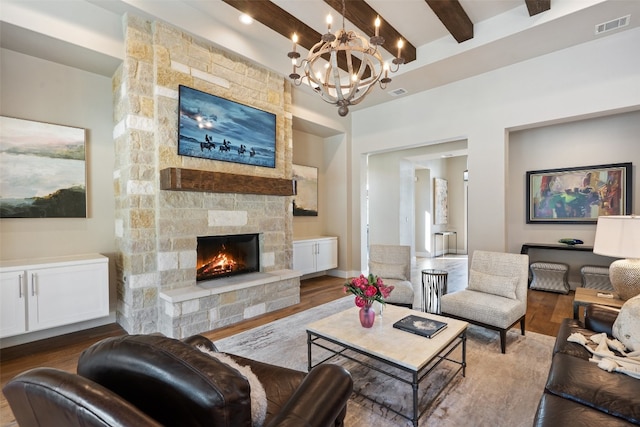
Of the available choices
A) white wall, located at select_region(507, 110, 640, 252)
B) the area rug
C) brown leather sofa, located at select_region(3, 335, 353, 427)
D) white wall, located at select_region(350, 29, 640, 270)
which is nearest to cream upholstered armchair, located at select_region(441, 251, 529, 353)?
the area rug

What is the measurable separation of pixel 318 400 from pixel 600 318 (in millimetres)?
2234

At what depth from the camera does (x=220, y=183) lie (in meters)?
3.58

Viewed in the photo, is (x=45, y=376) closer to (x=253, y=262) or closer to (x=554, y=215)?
(x=253, y=262)

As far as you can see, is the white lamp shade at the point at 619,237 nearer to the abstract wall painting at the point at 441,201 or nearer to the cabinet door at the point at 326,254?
the cabinet door at the point at 326,254

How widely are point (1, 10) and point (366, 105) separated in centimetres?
491

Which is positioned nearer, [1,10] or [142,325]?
[1,10]

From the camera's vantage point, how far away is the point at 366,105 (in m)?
5.80

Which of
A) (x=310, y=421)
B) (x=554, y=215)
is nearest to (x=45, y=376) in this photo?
(x=310, y=421)

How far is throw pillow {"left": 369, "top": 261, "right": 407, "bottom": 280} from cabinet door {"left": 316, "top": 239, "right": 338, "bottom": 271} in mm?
1681

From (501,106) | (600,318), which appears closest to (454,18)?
(501,106)

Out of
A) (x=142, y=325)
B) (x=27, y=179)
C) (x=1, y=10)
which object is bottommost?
(x=142, y=325)

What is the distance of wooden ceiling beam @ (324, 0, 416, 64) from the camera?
331 centimetres

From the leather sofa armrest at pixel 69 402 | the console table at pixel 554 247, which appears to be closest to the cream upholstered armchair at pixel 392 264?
the console table at pixel 554 247

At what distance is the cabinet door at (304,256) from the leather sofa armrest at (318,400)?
12.6 feet
